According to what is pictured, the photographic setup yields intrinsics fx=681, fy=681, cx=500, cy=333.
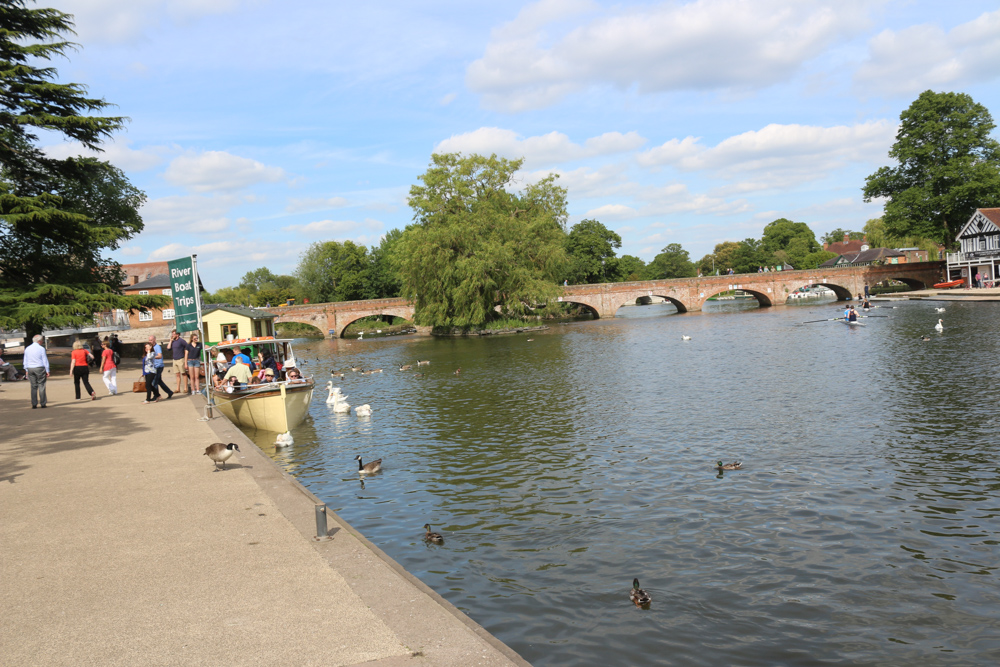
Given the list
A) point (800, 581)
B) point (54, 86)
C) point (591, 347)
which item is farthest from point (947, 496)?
point (54, 86)

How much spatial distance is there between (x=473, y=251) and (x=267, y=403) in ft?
116

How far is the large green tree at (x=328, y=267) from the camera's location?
9981cm

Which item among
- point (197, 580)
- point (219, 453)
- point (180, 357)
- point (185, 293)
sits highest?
point (185, 293)

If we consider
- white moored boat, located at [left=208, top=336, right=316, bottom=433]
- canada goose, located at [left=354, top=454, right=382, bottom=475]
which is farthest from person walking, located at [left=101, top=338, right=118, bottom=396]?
canada goose, located at [left=354, top=454, right=382, bottom=475]

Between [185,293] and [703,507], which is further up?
[185,293]

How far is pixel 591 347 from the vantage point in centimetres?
3884

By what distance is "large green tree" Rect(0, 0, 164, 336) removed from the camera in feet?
89.5

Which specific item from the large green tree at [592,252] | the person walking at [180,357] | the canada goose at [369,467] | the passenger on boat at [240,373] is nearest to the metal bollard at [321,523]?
the canada goose at [369,467]

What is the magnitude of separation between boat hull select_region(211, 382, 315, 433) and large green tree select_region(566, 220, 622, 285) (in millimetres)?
68082

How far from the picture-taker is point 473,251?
52.3 metres

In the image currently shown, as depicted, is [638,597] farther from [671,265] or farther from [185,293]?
[671,265]

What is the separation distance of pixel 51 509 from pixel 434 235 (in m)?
44.1

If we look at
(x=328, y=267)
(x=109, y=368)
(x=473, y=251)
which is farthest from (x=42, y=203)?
(x=328, y=267)

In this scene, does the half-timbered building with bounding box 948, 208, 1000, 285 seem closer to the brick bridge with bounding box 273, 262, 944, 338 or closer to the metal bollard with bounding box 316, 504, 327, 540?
the brick bridge with bounding box 273, 262, 944, 338
